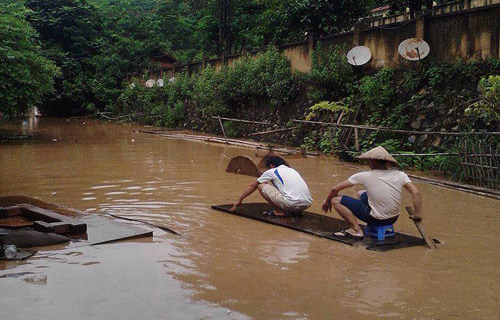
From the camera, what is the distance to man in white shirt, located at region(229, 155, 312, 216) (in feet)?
26.6

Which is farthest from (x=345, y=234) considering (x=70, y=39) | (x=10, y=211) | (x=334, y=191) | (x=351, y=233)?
(x=70, y=39)

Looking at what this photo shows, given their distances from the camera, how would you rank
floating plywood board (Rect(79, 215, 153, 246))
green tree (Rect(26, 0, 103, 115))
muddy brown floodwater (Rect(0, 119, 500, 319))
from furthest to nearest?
1. green tree (Rect(26, 0, 103, 115))
2. floating plywood board (Rect(79, 215, 153, 246))
3. muddy brown floodwater (Rect(0, 119, 500, 319))

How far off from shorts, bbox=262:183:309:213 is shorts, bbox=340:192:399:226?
3.49 ft

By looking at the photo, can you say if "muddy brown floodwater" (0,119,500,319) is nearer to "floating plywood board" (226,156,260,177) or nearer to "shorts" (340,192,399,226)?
"shorts" (340,192,399,226)

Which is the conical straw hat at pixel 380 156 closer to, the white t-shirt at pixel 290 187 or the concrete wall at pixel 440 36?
the white t-shirt at pixel 290 187

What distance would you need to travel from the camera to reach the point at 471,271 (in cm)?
603

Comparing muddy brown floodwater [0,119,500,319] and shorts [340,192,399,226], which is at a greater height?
shorts [340,192,399,226]

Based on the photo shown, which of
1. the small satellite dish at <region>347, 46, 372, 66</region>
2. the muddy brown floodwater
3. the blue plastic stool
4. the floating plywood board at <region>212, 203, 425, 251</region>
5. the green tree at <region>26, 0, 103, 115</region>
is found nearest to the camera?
the muddy brown floodwater

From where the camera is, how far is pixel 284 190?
26.7 feet

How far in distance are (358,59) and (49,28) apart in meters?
32.2

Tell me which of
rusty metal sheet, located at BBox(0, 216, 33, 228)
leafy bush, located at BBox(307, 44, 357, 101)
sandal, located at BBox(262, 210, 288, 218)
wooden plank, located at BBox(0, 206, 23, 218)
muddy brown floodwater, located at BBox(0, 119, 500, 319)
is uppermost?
leafy bush, located at BBox(307, 44, 357, 101)

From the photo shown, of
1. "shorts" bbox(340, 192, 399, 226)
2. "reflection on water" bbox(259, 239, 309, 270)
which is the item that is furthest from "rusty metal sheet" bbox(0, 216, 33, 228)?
"shorts" bbox(340, 192, 399, 226)

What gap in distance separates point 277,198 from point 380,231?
1.72m

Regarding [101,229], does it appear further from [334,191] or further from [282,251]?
[334,191]
